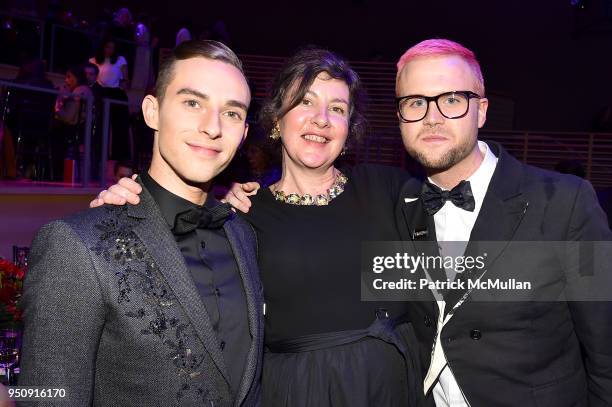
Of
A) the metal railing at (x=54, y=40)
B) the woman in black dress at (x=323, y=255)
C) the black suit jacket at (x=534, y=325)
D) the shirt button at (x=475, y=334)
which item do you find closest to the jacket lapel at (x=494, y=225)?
the black suit jacket at (x=534, y=325)

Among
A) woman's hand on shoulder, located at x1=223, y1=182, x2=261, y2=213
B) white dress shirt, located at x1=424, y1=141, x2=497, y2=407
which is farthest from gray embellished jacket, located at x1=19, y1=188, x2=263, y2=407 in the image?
white dress shirt, located at x1=424, y1=141, x2=497, y2=407

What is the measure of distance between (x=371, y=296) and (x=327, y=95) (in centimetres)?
87

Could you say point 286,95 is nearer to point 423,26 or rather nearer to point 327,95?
point 327,95

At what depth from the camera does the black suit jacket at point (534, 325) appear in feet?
7.16

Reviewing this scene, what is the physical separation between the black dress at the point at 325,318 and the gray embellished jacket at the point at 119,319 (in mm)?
453

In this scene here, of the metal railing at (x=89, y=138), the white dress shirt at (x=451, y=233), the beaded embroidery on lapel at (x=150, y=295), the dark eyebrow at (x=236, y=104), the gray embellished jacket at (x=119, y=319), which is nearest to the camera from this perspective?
the gray embellished jacket at (x=119, y=319)

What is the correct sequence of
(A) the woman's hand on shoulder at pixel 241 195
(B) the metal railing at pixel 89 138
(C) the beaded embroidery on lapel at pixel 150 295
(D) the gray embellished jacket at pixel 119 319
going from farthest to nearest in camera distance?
(B) the metal railing at pixel 89 138
(A) the woman's hand on shoulder at pixel 241 195
(C) the beaded embroidery on lapel at pixel 150 295
(D) the gray embellished jacket at pixel 119 319

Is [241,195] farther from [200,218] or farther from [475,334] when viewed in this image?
[475,334]

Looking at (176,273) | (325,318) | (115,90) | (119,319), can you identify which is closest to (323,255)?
(325,318)

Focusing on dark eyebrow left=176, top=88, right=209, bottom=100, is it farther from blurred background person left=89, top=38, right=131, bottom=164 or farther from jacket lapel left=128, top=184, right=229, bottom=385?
blurred background person left=89, top=38, right=131, bottom=164

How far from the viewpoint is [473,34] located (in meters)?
16.4

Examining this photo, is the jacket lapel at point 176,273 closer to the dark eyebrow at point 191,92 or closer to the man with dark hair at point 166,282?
the man with dark hair at point 166,282

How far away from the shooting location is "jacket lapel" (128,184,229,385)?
175cm

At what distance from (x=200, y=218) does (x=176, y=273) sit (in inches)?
8.9
